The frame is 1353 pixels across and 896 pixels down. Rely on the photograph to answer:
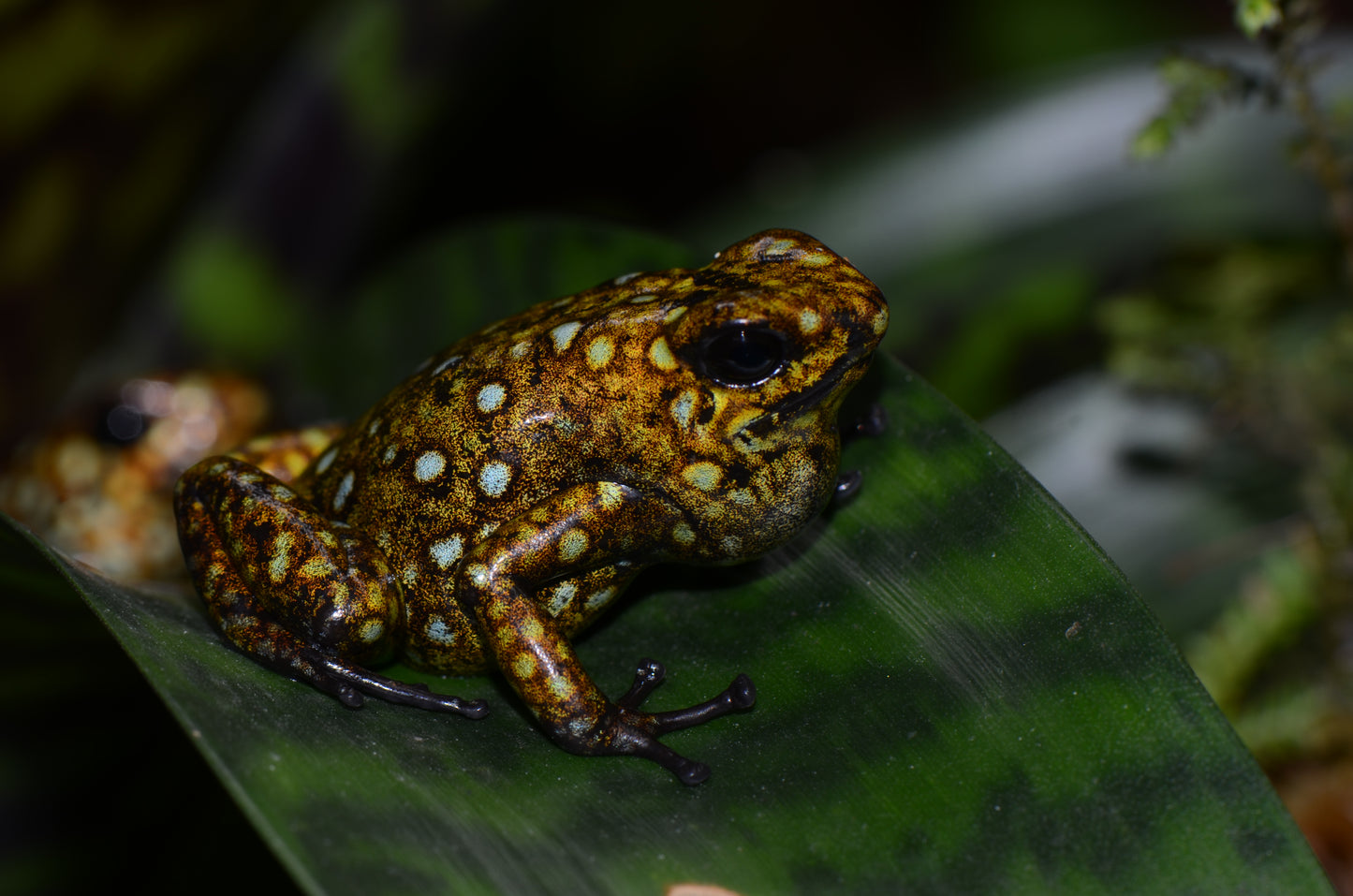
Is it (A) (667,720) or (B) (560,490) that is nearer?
(A) (667,720)

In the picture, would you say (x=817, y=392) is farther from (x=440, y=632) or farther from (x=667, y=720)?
(x=440, y=632)

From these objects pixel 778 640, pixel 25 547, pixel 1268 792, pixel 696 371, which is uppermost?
pixel 25 547

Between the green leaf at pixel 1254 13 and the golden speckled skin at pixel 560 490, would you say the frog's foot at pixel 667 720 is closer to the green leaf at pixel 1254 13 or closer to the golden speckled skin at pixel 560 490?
the golden speckled skin at pixel 560 490

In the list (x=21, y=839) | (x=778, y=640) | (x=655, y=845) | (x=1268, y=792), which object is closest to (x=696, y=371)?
(x=778, y=640)

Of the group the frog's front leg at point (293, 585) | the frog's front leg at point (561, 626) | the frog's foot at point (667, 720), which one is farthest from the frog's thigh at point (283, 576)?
the frog's foot at point (667, 720)

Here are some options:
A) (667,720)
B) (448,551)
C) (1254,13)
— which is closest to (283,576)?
(448,551)

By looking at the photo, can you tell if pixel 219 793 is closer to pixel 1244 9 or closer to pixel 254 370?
pixel 254 370
